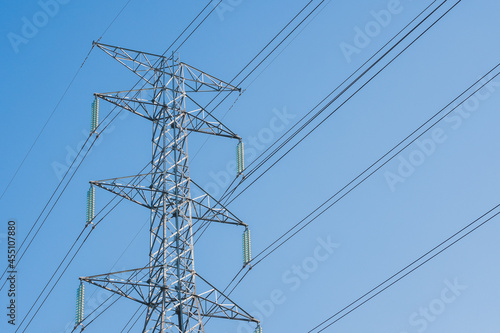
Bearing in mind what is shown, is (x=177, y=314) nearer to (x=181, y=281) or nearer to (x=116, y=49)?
(x=181, y=281)

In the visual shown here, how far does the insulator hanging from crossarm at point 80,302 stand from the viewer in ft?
95.6

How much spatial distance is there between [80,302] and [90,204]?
316 cm

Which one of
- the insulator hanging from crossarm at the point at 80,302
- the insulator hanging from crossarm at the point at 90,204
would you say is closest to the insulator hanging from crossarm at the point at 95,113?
the insulator hanging from crossarm at the point at 90,204

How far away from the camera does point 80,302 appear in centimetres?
2952

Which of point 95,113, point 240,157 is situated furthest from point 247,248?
point 95,113

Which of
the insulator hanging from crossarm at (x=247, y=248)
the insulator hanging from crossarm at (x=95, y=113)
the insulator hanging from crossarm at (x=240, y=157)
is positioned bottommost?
the insulator hanging from crossarm at (x=247, y=248)

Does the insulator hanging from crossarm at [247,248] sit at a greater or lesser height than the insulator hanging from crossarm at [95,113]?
lesser

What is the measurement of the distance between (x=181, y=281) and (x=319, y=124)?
610 cm

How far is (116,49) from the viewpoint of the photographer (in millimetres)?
33094

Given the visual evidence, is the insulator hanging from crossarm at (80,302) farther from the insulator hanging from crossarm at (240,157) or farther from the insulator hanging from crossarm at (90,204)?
the insulator hanging from crossarm at (240,157)

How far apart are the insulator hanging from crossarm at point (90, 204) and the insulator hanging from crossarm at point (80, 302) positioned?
8.93ft

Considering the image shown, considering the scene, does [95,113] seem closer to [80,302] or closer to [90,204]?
[90,204]

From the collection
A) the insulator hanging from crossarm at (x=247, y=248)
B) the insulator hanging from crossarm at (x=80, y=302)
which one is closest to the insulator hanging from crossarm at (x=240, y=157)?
the insulator hanging from crossarm at (x=247, y=248)

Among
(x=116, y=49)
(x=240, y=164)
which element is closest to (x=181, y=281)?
(x=240, y=164)
